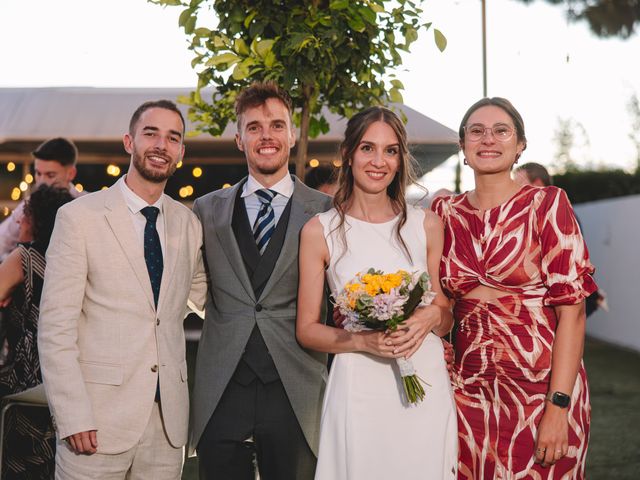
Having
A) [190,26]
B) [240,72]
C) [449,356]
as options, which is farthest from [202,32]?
[449,356]

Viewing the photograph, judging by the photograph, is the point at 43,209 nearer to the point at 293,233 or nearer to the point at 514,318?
the point at 293,233

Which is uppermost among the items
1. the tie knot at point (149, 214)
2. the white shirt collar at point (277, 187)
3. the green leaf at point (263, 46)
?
the green leaf at point (263, 46)

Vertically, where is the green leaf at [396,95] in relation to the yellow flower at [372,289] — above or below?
above

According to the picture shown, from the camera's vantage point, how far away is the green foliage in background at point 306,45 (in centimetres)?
421

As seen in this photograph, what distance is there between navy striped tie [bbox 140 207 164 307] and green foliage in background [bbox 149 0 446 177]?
0.92 metres

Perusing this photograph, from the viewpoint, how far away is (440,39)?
4.36 meters

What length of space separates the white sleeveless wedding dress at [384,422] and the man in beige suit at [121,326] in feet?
2.55

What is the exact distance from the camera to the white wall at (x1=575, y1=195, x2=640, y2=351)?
51.7ft

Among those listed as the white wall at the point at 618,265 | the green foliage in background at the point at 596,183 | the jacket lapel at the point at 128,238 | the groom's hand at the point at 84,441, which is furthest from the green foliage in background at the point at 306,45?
the green foliage in background at the point at 596,183

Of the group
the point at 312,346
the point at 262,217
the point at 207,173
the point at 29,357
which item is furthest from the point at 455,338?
the point at 207,173

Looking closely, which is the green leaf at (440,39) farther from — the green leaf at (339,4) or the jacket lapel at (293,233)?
the jacket lapel at (293,233)

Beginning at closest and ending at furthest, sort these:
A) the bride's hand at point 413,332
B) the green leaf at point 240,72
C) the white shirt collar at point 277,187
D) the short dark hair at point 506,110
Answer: the bride's hand at point 413,332
the short dark hair at point 506,110
the white shirt collar at point 277,187
the green leaf at point 240,72

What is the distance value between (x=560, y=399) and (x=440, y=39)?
2.04 m

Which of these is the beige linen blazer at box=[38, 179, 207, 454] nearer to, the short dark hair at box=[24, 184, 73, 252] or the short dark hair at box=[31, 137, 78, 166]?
the short dark hair at box=[24, 184, 73, 252]
